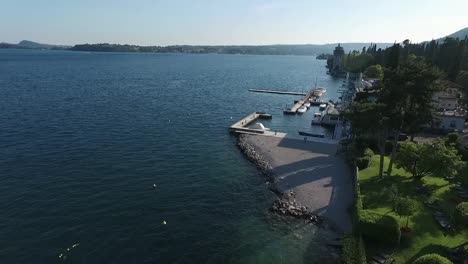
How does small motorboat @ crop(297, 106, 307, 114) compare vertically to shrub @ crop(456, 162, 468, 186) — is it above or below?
below

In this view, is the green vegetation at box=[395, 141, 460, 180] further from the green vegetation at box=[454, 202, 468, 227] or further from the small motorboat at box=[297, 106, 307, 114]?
the small motorboat at box=[297, 106, 307, 114]

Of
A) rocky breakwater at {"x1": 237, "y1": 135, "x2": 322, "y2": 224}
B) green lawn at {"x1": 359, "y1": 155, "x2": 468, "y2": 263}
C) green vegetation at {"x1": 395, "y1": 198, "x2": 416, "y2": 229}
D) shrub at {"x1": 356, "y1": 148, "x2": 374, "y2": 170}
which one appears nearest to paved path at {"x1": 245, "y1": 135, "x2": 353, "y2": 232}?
rocky breakwater at {"x1": 237, "y1": 135, "x2": 322, "y2": 224}

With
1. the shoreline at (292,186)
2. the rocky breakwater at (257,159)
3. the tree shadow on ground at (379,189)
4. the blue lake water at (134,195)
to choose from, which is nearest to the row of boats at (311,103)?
the blue lake water at (134,195)

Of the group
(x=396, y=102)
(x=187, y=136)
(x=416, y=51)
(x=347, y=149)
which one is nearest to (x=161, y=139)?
(x=187, y=136)

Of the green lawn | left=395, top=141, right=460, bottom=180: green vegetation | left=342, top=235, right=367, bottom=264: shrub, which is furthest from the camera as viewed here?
left=395, top=141, right=460, bottom=180: green vegetation

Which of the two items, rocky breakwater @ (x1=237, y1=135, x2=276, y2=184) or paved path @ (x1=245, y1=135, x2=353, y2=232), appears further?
rocky breakwater @ (x1=237, y1=135, x2=276, y2=184)

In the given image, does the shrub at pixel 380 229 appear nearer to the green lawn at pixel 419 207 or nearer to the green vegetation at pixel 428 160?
the green lawn at pixel 419 207

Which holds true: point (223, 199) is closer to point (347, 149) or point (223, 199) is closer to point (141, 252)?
point (141, 252)
